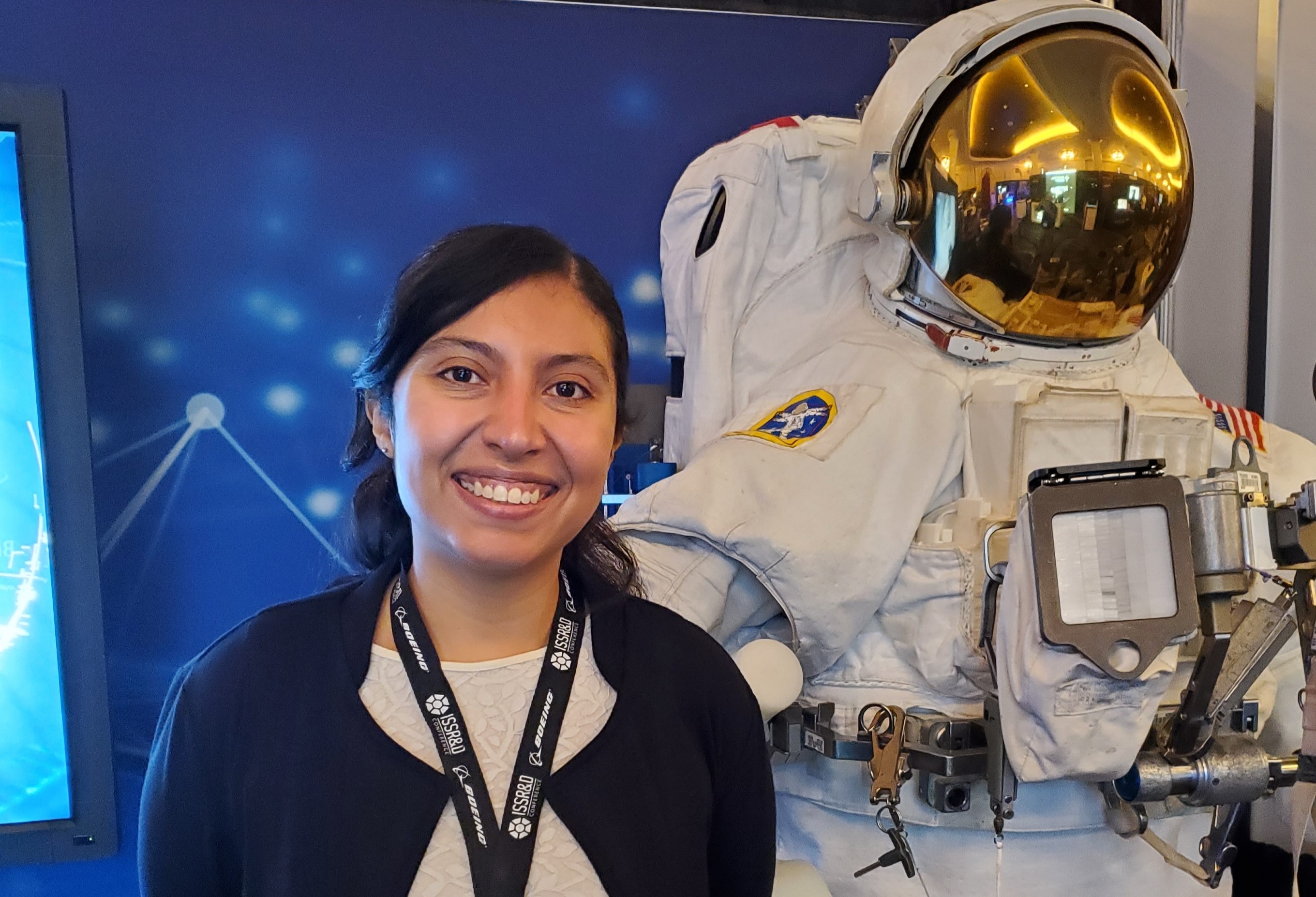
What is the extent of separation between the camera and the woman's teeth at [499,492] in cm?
71

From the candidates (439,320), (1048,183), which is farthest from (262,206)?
(1048,183)

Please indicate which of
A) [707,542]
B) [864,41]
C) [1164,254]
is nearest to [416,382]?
[707,542]

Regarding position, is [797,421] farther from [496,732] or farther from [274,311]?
[274,311]

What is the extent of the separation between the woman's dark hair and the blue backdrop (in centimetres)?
92

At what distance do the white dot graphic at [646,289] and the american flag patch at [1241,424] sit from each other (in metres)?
0.93

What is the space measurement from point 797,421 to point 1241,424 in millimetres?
697

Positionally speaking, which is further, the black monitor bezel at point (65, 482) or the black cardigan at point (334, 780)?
the black monitor bezel at point (65, 482)

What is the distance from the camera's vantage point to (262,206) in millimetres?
1689

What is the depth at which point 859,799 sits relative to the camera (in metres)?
1.30

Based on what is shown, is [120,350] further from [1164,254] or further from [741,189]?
[1164,254]

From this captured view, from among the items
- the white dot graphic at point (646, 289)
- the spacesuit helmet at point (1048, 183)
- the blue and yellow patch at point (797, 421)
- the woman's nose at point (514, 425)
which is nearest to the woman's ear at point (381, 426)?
the woman's nose at point (514, 425)

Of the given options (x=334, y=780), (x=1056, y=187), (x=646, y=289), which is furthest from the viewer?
(x=646, y=289)

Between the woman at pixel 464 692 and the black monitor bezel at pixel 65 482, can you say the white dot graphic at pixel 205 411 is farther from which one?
A: the woman at pixel 464 692

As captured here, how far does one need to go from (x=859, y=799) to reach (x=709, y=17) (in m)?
1.38
